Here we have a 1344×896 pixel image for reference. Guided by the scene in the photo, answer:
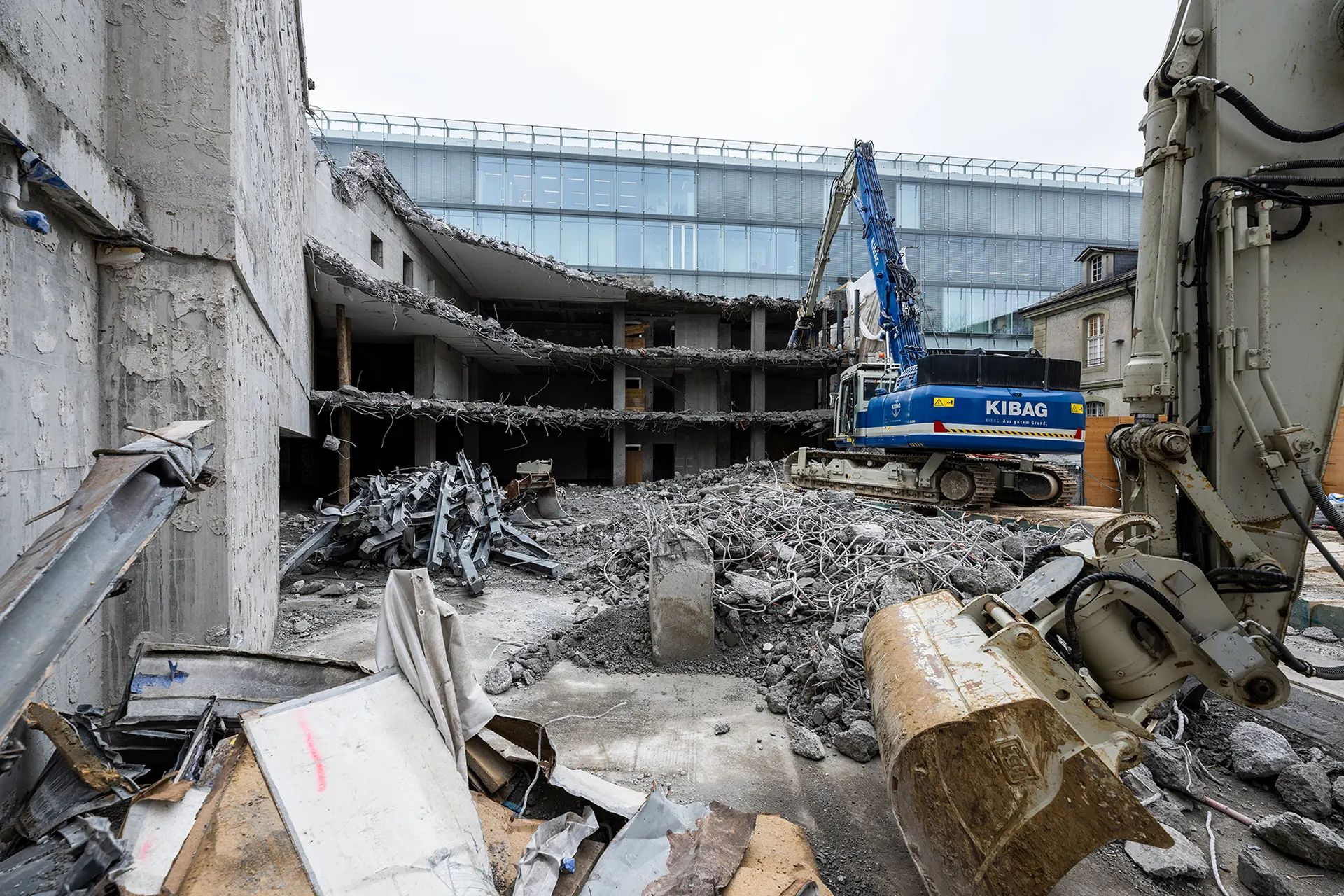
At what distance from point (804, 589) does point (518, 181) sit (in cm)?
2998

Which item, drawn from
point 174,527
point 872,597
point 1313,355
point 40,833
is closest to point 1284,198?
point 1313,355

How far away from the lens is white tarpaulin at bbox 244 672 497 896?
2.01 metres

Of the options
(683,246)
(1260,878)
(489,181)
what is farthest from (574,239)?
→ (1260,878)

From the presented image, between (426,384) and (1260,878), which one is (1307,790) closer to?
(1260,878)

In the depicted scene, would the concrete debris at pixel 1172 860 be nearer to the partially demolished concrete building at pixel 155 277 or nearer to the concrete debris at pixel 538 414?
the partially demolished concrete building at pixel 155 277

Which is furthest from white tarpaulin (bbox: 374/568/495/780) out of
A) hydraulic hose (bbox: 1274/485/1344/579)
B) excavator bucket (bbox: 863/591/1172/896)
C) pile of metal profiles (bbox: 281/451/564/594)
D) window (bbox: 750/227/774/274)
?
window (bbox: 750/227/774/274)

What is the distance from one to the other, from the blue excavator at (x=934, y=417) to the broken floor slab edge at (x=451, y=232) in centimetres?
823

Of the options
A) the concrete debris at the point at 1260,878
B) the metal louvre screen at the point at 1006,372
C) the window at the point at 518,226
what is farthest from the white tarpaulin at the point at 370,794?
the window at the point at 518,226

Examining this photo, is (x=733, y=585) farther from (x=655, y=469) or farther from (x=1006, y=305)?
(x=1006, y=305)

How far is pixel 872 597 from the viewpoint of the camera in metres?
5.43

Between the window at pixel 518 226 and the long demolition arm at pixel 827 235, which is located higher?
the window at pixel 518 226

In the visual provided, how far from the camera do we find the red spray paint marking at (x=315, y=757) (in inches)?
85.5

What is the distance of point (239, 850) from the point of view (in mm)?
1935

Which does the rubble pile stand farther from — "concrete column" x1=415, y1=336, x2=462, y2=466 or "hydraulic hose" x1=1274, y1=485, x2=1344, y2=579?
"concrete column" x1=415, y1=336, x2=462, y2=466
